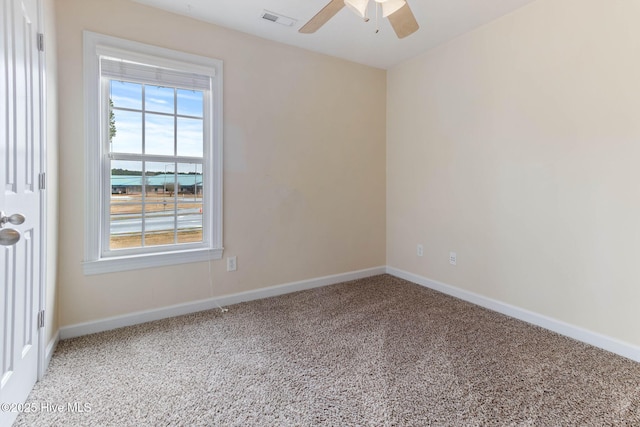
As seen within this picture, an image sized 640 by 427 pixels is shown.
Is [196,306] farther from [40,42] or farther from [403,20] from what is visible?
[403,20]

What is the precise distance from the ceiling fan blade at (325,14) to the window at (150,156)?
43.8 inches

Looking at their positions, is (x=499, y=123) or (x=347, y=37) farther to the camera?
(x=347, y=37)

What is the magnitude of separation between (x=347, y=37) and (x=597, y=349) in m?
3.22

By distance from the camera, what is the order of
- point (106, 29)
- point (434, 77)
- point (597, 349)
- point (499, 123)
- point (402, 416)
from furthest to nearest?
1. point (434, 77)
2. point (499, 123)
3. point (106, 29)
4. point (597, 349)
5. point (402, 416)

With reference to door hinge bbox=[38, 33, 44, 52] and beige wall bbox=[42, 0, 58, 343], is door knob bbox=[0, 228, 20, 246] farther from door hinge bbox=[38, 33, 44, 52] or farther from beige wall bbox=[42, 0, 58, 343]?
door hinge bbox=[38, 33, 44, 52]

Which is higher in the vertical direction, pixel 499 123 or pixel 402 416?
pixel 499 123

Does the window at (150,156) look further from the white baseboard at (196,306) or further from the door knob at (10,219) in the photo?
the door knob at (10,219)

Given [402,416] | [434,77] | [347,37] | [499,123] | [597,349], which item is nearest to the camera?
[402,416]

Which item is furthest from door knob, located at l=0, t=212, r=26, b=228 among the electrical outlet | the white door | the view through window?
the electrical outlet

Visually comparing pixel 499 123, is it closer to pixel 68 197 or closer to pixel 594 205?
pixel 594 205

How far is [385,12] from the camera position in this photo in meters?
1.74

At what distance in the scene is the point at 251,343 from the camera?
2.20 m

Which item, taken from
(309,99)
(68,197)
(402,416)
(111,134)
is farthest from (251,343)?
(309,99)

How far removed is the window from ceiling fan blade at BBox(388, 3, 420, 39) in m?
1.59
